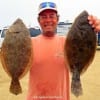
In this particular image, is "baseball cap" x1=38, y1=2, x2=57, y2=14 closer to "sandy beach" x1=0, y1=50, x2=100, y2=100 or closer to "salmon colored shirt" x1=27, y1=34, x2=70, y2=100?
"salmon colored shirt" x1=27, y1=34, x2=70, y2=100

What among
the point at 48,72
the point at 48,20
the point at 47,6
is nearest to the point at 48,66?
the point at 48,72

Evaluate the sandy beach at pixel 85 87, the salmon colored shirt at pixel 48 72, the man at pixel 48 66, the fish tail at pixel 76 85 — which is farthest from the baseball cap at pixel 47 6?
the sandy beach at pixel 85 87

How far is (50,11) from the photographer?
439 cm

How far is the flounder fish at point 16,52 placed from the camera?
3691 mm

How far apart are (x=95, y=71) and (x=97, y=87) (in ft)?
12.2

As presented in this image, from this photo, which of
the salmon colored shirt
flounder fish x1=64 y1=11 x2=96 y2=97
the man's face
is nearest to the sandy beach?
the salmon colored shirt

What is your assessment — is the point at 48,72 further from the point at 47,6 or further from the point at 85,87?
the point at 85,87

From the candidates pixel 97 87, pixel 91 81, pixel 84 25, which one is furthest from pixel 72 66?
pixel 91 81

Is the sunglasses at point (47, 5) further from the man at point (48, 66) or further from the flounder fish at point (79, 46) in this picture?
the flounder fish at point (79, 46)

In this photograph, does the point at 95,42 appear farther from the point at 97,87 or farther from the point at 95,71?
the point at 95,71

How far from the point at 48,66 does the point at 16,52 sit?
844 millimetres

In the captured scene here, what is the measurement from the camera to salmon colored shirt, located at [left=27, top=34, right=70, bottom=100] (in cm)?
445

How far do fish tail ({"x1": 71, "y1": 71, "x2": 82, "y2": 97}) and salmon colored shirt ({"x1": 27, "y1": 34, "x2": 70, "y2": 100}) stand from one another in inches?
27.1

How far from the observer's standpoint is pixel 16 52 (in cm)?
371
